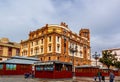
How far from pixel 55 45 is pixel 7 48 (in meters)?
29.4

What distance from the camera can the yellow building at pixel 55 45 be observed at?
58.1 m

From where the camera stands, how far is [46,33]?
6069 cm

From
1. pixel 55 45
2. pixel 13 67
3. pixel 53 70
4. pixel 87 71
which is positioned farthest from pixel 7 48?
pixel 53 70

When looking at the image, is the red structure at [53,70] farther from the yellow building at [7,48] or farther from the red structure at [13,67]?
the yellow building at [7,48]

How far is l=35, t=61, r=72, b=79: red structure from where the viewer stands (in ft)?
103

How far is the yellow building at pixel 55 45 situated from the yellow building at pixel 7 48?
883cm

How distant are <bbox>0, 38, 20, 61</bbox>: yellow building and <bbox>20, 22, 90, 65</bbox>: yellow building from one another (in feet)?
29.0

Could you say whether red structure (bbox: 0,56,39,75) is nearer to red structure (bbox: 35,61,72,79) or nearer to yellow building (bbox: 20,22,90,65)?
red structure (bbox: 35,61,72,79)

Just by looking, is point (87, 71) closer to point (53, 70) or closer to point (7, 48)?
point (53, 70)

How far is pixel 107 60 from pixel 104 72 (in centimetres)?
504

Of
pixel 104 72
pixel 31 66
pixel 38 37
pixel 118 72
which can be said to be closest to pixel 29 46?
pixel 38 37

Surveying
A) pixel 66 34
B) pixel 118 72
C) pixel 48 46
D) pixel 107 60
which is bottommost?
pixel 118 72

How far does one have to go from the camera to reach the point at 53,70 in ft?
102

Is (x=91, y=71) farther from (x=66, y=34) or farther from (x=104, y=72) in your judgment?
(x=66, y=34)
